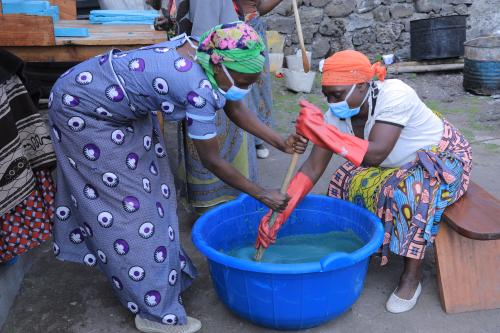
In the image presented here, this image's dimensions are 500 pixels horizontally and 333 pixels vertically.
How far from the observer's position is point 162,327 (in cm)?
243

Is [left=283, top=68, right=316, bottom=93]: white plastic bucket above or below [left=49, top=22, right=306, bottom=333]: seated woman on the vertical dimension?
below

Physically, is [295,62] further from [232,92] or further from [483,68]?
[232,92]

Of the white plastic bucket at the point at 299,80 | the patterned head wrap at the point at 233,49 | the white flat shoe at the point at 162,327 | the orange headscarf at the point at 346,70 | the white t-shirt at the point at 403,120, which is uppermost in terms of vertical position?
the patterned head wrap at the point at 233,49

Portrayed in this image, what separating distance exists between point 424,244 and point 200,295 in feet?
3.41

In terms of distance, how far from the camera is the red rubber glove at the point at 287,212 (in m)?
2.48

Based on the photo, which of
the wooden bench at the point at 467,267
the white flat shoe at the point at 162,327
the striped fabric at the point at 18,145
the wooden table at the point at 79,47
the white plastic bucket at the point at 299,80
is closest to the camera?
the striped fabric at the point at 18,145

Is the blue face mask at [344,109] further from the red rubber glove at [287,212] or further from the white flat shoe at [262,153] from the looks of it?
the white flat shoe at [262,153]

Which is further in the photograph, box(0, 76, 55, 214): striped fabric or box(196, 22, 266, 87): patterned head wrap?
box(0, 76, 55, 214): striped fabric

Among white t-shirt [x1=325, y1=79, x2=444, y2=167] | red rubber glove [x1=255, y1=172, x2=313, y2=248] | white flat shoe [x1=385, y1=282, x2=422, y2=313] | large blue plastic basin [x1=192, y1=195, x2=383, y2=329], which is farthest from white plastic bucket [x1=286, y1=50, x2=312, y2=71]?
white flat shoe [x1=385, y1=282, x2=422, y2=313]

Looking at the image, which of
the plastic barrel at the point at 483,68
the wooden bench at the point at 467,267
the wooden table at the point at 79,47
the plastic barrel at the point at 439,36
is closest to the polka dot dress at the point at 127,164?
the wooden table at the point at 79,47

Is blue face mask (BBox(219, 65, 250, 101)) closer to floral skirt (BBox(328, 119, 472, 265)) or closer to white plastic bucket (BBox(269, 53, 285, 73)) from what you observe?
floral skirt (BBox(328, 119, 472, 265))

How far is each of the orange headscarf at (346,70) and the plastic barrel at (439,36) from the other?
475cm

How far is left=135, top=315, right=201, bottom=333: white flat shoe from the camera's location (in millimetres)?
2432

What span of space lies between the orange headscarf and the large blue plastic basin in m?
0.58
